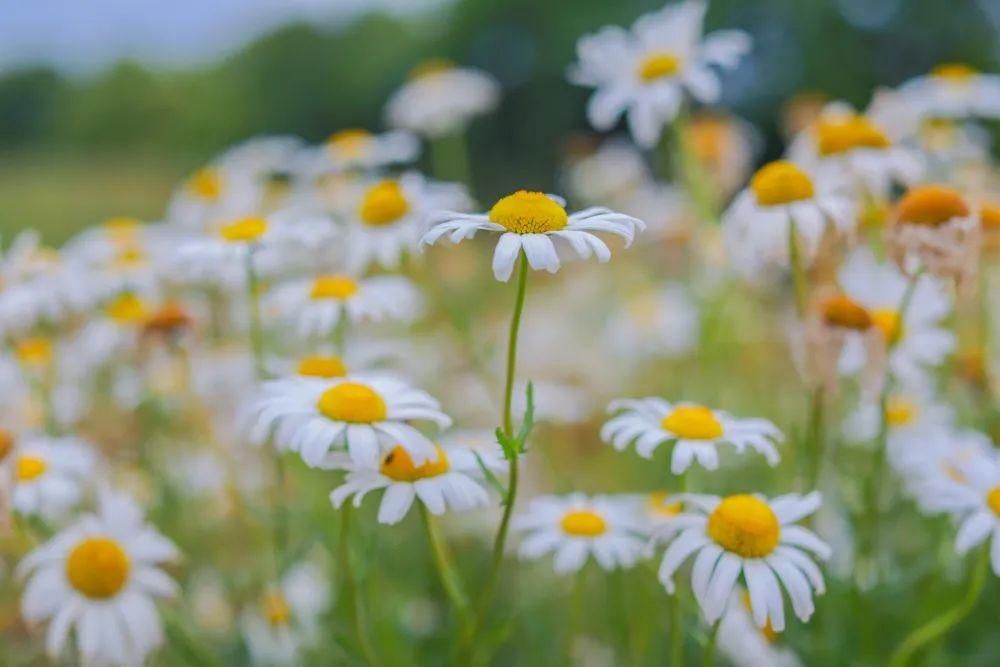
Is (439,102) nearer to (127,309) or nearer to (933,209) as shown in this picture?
(127,309)

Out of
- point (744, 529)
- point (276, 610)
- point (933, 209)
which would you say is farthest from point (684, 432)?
point (276, 610)

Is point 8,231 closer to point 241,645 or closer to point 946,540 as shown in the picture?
point 241,645

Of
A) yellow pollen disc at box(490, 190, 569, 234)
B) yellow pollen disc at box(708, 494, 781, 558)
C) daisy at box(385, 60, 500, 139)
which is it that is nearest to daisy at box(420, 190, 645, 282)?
yellow pollen disc at box(490, 190, 569, 234)

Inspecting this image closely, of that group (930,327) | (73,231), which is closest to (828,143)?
(930,327)

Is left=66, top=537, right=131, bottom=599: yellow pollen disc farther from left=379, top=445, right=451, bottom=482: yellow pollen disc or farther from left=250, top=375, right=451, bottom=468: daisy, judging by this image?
left=379, top=445, right=451, bottom=482: yellow pollen disc

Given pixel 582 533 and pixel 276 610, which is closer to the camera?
pixel 582 533

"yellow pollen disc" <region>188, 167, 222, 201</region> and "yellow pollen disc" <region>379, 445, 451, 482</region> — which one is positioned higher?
"yellow pollen disc" <region>188, 167, 222, 201</region>
